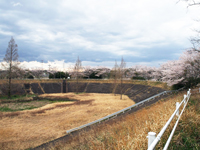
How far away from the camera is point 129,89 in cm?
4203

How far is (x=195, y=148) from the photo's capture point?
4305 millimetres

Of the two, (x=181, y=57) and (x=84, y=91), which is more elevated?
(x=181, y=57)

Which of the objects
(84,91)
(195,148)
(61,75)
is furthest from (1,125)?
(61,75)

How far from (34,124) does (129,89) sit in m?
31.0

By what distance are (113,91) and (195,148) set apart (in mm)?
40740

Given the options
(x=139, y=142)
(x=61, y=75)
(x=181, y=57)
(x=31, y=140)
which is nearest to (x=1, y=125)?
(x=31, y=140)

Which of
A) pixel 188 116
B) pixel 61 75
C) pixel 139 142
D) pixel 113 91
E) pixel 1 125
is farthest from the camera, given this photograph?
pixel 61 75

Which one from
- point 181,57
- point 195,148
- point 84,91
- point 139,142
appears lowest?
point 84,91

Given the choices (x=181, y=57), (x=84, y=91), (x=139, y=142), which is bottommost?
(x=84, y=91)

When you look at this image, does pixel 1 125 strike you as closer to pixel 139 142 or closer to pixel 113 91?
pixel 139 142

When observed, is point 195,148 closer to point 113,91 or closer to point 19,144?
point 19,144

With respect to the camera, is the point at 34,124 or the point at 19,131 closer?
the point at 19,131

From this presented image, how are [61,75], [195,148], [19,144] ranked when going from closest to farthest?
[195,148]
[19,144]
[61,75]

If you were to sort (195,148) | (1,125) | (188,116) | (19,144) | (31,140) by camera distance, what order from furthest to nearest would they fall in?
(1,125) < (31,140) < (19,144) < (188,116) < (195,148)
